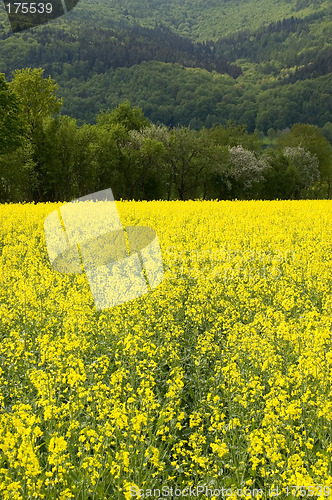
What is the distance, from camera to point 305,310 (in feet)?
25.6

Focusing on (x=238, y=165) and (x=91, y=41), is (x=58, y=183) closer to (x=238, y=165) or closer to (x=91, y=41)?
(x=238, y=165)

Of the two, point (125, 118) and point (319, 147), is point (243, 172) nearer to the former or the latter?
point (125, 118)

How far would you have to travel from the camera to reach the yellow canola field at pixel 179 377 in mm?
3783

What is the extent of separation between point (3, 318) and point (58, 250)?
23.0ft

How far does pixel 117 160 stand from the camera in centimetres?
5103
